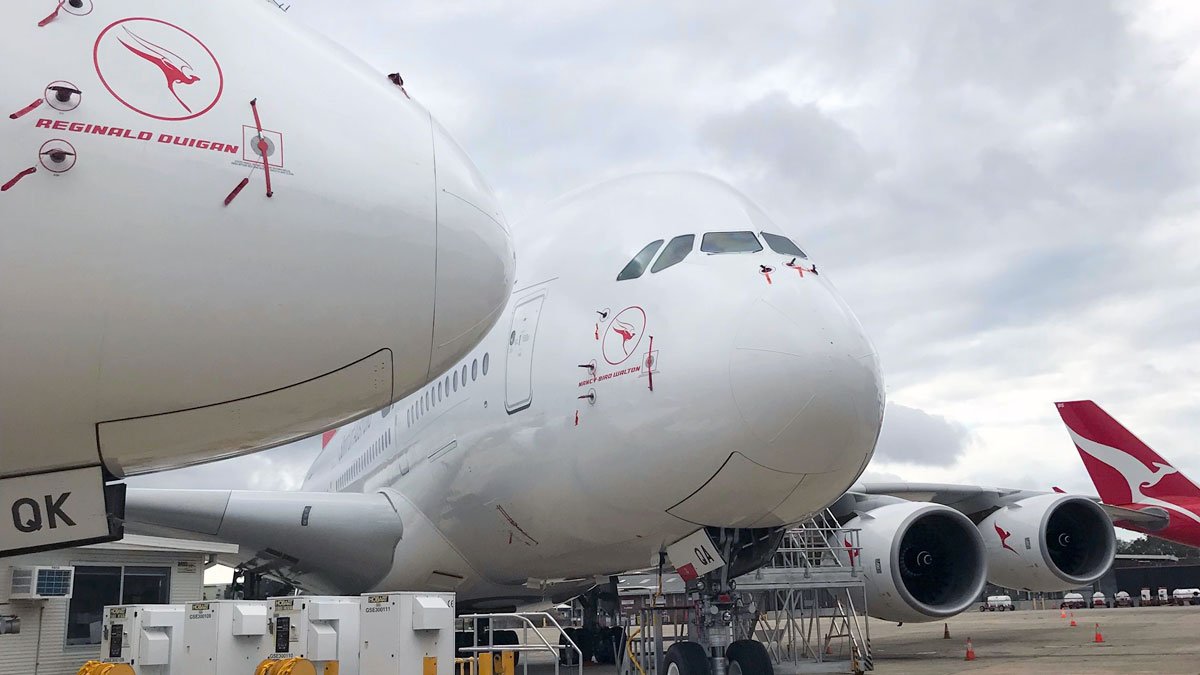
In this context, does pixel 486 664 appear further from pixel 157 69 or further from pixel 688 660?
pixel 157 69

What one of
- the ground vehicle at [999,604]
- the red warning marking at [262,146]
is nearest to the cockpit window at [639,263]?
the red warning marking at [262,146]

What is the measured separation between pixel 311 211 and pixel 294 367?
1.43ft

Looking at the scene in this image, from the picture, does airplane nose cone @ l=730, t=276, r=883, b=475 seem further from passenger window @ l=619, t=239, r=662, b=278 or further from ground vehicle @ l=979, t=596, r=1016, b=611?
ground vehicle @ l=979, t=596, r=1016, b=611

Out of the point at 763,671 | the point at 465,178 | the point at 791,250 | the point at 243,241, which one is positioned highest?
the point at 791,250

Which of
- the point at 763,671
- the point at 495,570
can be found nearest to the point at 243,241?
the point at 763,671

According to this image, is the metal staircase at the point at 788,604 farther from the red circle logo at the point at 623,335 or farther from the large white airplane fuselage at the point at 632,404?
the red circle logo at the point at 623,335

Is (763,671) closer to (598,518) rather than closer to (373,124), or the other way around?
(598,518)

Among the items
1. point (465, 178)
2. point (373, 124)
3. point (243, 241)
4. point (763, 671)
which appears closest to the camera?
point (243, 241)

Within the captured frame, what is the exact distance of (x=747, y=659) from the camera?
7.00m

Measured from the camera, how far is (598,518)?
7117 mm

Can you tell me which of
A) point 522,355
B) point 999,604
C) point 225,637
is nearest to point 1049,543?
point 522,355

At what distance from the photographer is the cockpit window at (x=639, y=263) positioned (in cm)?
709

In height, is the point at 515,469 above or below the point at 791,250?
below

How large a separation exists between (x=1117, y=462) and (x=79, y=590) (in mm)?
21970
